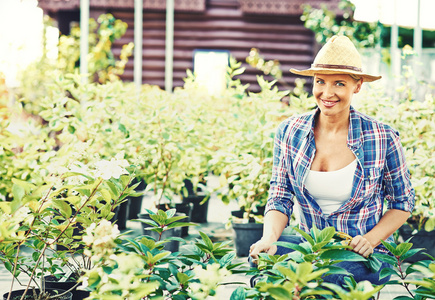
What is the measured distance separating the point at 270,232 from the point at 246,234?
154 cm

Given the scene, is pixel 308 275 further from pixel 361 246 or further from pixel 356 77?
pixel 356 77

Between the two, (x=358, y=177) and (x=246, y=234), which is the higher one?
(x=358, y=177)

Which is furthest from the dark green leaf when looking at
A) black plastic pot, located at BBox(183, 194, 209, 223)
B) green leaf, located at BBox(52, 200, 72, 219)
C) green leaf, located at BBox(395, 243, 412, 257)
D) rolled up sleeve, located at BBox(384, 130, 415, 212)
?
black plastic pot, located at BBox(183, 194, 209, 223)

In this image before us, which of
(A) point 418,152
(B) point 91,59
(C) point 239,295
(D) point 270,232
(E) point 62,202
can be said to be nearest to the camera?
(C) point 239,295

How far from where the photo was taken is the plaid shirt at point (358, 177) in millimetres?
2389

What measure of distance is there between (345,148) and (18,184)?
58.5 inches

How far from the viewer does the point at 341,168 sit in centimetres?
245

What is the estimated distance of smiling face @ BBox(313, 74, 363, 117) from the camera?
7.76 ft

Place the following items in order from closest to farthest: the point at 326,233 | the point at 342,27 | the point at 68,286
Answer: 1. the point at 326,233
2. the point at 68,286
3. the point at 342,27

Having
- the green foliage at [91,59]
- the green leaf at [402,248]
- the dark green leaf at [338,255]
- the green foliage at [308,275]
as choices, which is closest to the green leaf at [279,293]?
the green foliage at [308,275]

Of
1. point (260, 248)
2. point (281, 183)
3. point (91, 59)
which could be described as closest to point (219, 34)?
point (91, 59)

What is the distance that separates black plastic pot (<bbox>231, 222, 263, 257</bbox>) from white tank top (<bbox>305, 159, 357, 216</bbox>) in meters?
1.34

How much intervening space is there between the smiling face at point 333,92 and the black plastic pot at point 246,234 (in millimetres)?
1565

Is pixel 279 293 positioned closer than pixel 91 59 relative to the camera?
Yes
